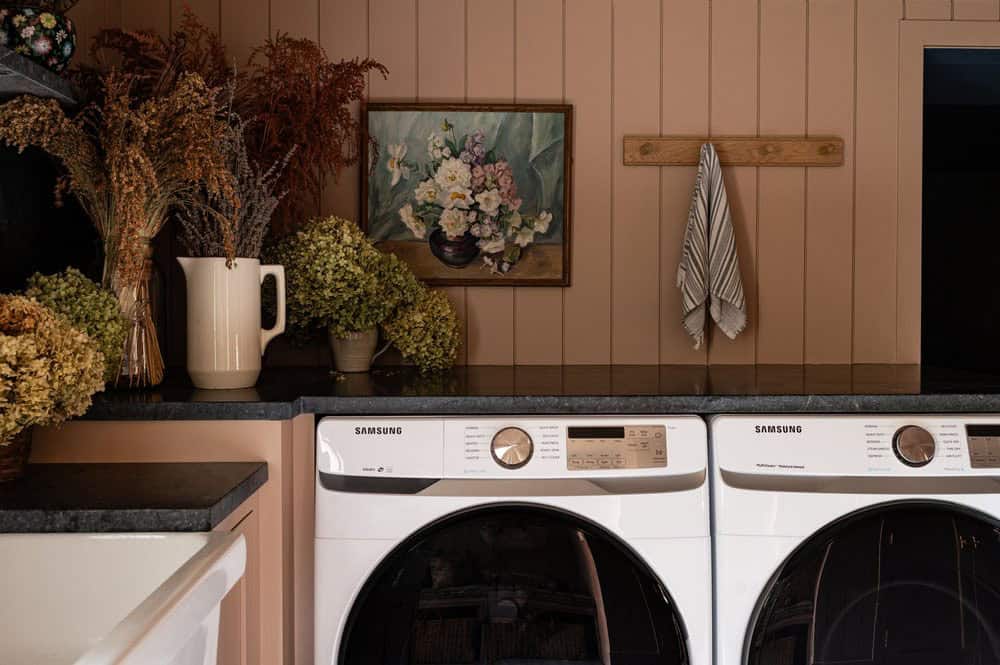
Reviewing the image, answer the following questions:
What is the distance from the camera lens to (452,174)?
193cm

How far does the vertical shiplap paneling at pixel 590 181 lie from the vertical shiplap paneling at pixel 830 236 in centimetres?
53

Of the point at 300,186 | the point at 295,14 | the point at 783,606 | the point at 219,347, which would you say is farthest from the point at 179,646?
the point at 295,14

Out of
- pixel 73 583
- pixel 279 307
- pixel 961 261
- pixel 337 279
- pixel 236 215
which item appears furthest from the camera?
pixel 961 261

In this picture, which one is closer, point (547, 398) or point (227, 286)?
point (547, 398)

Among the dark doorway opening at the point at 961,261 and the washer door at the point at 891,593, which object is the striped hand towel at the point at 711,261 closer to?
the washer door at the point at 891,593

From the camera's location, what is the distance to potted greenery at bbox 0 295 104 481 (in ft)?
3.26

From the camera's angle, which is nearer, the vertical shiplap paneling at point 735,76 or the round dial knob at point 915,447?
the round dial knob at point 915,447

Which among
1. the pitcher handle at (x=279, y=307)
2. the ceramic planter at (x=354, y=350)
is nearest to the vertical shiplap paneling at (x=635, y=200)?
the ceramic planter at (x=354, y=350)

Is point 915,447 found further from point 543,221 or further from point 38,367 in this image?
point 38,367

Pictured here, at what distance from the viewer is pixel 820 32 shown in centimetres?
199

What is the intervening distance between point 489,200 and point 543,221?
0.15 meters

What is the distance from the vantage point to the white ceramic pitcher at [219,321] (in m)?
1.46

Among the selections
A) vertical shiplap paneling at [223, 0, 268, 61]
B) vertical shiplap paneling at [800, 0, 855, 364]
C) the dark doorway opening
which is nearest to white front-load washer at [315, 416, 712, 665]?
vertical shiplap paneling at [800, 0, 855, 364]

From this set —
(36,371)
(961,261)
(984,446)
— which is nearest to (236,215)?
(36,371)
